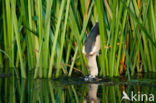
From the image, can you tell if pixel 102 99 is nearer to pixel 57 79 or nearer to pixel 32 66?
pixel 57 79

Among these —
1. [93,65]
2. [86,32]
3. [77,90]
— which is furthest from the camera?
[86,32]

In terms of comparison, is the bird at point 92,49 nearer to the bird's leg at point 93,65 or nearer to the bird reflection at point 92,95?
the bird's leg at point 93,65

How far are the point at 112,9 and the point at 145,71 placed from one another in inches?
36.3

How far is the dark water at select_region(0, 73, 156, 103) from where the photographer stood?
247cm

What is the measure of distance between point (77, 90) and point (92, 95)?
263 millimetres

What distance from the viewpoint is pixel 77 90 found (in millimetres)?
2832

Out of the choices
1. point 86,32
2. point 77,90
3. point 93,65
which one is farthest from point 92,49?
point 86,32

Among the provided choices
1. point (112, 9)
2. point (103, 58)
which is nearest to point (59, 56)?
point (103, 58)

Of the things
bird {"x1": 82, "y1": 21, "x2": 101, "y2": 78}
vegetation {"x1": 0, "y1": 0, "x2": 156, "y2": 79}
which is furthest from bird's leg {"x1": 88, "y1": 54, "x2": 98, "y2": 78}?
vegetation {"x1": 0, "y1": 0, "x2": 156, "y2": 79}

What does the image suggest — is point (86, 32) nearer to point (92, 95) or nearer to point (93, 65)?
point (93, 65)

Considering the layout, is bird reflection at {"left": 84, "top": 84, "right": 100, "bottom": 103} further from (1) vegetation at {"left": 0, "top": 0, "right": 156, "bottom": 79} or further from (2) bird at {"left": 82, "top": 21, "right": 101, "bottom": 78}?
(1) vegetation at {"left": 0, "top": 0, "right": 156, "bottom": 79}

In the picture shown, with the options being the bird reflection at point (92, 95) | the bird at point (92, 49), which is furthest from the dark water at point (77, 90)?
the bird at point (92, 49)

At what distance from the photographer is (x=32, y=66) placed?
4.04 meters

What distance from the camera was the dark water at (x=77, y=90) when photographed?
2467 millimetres
